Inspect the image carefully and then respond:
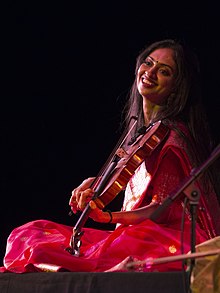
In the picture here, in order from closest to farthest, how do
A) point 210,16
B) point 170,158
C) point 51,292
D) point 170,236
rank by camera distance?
point 51,292
point 170,236
point 170,158
point 210,16

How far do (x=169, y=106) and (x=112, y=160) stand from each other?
439 millimetres

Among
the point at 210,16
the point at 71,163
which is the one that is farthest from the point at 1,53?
the point at 210,16

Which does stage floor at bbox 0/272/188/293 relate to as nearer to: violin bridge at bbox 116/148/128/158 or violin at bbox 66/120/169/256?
violin at bbox 66/120/169/256

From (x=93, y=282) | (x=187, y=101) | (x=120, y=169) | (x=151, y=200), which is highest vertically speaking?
(x=187, y=101)

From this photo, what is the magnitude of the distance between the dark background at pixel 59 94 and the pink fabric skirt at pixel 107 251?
1305 mm

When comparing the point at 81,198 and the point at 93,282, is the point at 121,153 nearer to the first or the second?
the point at 81,198

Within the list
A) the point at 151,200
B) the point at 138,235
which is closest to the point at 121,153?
the point at 151,200

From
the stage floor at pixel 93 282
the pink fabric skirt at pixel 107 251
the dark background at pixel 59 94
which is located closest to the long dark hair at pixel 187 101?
the pink fabric skirt at pixel 107 251

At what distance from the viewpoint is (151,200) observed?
307cm

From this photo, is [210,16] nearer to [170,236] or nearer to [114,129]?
[114,129]

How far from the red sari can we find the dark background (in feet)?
3.60

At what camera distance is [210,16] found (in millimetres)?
3959

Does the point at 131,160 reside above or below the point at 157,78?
below

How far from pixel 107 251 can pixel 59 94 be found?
6.02 ft
